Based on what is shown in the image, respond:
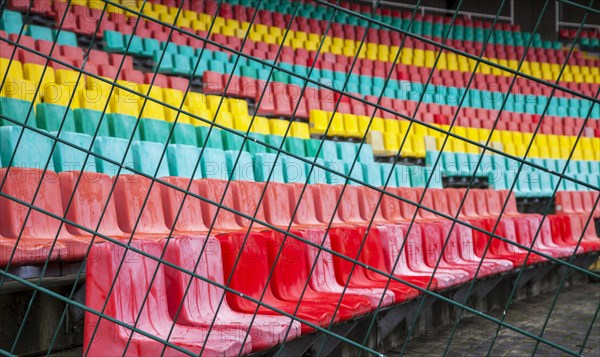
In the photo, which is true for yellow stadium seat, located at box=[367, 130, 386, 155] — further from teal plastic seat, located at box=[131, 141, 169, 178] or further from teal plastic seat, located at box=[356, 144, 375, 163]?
teal plastic seat, located at box=[131, 141, 169, 178]

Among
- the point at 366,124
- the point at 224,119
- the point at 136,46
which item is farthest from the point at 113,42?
the point at 366,124

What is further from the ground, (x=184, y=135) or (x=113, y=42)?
(x=113, y=42)

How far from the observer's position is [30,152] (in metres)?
1.43

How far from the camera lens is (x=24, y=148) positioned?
4.67 ft

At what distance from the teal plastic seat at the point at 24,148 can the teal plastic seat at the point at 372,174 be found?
5.13 feet

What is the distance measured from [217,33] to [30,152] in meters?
3.39

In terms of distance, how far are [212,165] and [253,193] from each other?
205 millimetres

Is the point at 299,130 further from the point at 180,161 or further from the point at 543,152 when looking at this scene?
the point at 543,152

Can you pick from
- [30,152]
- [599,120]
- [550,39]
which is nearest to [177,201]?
[30,152]

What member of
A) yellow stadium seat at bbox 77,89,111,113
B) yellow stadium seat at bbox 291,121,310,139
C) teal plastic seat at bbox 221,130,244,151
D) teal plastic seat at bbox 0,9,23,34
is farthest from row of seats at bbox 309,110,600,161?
teal plastic seat at bbox 0,9,23,34

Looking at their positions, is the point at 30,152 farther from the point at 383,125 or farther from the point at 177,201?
the point at 383,125

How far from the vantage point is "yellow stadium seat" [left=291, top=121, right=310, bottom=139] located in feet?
10.5

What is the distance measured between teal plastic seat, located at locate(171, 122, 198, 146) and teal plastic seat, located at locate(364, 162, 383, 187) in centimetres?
75

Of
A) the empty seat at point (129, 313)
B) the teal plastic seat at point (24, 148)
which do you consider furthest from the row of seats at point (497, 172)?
the empty seat at point (129, 313)
